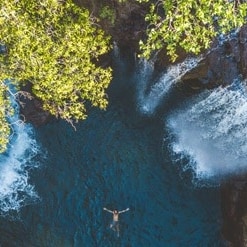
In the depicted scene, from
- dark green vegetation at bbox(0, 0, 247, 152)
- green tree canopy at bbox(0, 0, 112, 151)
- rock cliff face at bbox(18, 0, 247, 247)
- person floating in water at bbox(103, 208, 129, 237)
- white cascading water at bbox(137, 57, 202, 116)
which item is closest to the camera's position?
dark green vegetation at bbox(0, 0, 247, 152)

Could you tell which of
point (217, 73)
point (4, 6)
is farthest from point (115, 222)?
point (4, 6)

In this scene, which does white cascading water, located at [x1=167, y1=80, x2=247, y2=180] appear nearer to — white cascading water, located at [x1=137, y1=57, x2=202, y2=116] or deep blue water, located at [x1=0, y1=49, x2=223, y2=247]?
deep blue water, located at [x1=0, y1=49, x2=223, y2=247]

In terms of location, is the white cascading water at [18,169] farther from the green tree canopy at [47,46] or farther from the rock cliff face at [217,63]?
the green tree canopy at [47,46]

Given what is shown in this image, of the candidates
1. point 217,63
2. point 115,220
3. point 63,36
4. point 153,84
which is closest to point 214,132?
point 217,63

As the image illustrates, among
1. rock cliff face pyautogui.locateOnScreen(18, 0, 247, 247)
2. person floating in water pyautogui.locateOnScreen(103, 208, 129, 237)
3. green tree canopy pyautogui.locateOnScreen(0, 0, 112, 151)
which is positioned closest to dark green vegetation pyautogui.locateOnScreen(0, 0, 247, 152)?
green tree canopy pyautogui.locateOnScreen(0, 0, 112, 151)

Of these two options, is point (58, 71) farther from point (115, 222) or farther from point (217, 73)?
point (115, 222)
